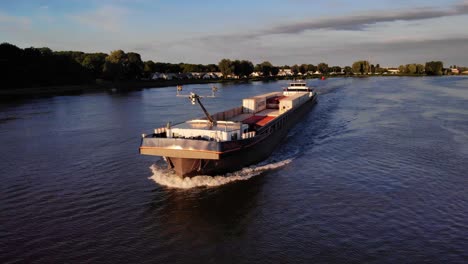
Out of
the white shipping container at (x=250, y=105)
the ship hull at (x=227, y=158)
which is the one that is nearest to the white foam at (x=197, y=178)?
the ship hull at (x=227, y=158)

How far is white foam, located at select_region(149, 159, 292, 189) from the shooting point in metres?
22.4

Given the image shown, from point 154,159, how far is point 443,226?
20.2 metres

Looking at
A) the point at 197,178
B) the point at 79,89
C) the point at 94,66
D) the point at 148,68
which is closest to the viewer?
the point at 197,178

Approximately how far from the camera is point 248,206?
794 inches

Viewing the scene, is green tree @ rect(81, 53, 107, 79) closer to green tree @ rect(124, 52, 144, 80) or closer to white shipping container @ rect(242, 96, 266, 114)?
green tree @ rect(124, 52, 144, 80)

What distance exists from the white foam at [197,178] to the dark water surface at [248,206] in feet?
0.50

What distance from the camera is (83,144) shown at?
3450 cm

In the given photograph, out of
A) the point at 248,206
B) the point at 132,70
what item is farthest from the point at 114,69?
the point at 248,206

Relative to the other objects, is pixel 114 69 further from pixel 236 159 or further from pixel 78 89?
pixel 236 159

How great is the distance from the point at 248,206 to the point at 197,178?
4291 millimetres

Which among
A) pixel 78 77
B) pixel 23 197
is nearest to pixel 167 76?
pixel 78 77

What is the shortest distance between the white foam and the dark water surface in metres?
0.15

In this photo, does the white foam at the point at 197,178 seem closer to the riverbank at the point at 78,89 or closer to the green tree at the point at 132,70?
the riverbank at the point at 78,89

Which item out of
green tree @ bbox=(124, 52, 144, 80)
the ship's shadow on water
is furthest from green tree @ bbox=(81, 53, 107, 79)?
the ship's shadow on water
